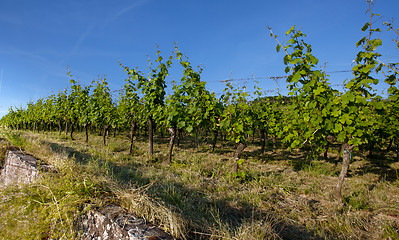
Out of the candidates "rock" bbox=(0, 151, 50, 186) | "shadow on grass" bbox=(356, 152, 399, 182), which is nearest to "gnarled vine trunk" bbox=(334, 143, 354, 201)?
"shadow on grass" bbox=(356, 152, 399, 182)

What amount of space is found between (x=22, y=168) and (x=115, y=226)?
10.9 ft

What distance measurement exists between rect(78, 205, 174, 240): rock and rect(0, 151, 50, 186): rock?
1.64 m

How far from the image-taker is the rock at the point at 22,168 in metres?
3.11

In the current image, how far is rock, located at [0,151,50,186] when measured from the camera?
3112mm

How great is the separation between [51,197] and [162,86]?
5694 millimetres

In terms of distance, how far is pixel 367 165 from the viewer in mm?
7258

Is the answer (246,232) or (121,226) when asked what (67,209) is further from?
(246,232)

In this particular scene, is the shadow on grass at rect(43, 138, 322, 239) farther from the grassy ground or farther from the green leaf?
the green leaf

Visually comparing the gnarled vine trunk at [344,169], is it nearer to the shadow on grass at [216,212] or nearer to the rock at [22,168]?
the shadow on grass at [216,212]

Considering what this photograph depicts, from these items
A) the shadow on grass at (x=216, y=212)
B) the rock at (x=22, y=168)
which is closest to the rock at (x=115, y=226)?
the shadow on grass at (x=216, y=212)

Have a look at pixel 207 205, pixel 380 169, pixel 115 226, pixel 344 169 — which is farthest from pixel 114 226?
pixel 380 169

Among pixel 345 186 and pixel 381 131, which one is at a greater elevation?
pixel 381 131

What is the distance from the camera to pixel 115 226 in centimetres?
173

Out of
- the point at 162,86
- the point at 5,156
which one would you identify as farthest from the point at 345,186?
the point at 5,156
